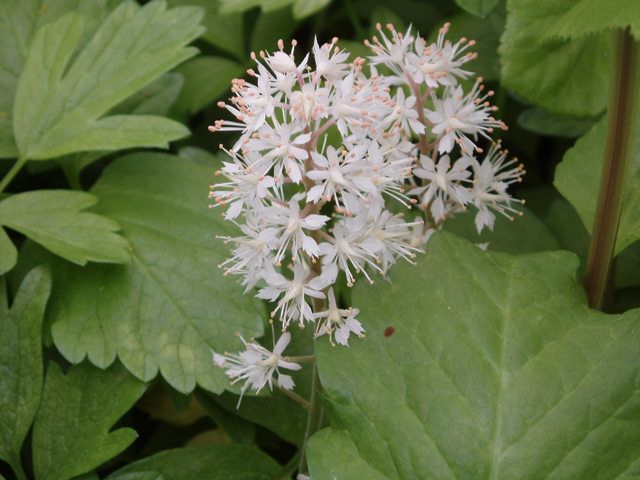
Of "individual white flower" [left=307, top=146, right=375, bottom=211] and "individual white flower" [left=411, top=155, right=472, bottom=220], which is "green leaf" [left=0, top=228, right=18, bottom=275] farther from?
"individual white flower" [left=411, top=155, right=472, bottom=220]

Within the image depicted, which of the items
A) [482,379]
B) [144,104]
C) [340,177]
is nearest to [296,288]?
[340,177]

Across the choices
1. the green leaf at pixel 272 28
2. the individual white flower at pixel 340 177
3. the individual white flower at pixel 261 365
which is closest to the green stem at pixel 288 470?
the individual white flower at pixel 261 365

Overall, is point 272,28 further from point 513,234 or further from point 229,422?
point 229,422

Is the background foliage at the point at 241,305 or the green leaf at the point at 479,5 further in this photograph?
the green leaf at the point at 479,5

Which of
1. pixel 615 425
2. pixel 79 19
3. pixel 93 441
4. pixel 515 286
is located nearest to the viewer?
pixel 615 425

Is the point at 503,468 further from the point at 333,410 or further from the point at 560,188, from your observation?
the point at 560,188

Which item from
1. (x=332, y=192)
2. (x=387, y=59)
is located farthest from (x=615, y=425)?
(x=387, y=59)

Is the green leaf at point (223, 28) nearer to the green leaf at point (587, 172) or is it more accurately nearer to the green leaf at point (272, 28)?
the green leaf at point (272, 28)

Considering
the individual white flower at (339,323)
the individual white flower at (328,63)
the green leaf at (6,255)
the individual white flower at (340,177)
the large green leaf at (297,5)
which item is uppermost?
the individual white flower at (328,63)
